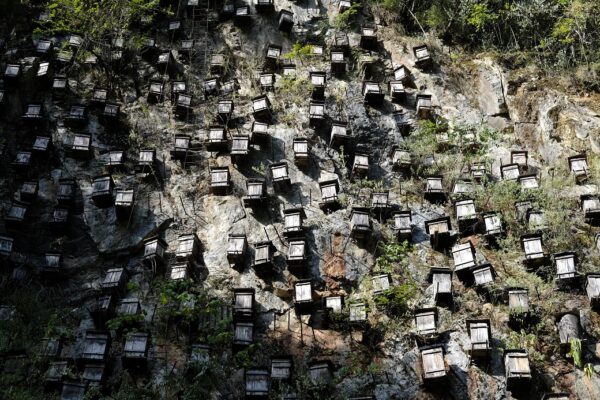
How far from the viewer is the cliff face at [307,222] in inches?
365

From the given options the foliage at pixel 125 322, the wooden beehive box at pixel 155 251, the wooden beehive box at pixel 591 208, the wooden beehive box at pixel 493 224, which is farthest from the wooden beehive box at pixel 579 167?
the foliage at pixel 125 322

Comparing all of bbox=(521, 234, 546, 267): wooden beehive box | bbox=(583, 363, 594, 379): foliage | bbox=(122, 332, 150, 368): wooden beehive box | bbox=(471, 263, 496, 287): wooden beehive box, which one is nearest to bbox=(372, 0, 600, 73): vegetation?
bbox=(521, 234, 546, 267): wooden beehive box

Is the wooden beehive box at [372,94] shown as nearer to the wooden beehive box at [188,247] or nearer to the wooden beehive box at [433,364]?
the wooden beehive box at [188,247]

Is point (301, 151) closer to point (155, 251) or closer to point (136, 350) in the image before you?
point (155, 251)

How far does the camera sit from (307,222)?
1116cm

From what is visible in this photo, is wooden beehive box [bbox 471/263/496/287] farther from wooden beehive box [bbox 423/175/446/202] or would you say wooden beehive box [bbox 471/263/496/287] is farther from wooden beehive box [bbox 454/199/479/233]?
wooden beehive box [bbox 423/175/446/202]

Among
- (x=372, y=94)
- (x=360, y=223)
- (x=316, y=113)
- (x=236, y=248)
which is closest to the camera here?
(x=236, y=248)

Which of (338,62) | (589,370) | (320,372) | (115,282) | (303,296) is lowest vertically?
(589,370)

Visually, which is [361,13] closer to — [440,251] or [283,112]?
[283,112]

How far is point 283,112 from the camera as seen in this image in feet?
41.7

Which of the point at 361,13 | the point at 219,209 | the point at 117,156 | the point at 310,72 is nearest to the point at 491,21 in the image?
the point at 361,13

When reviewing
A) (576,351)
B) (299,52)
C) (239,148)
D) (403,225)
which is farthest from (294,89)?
(576,351)

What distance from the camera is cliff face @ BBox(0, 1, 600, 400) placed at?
9.28 metres

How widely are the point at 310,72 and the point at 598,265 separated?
21.4 ft
